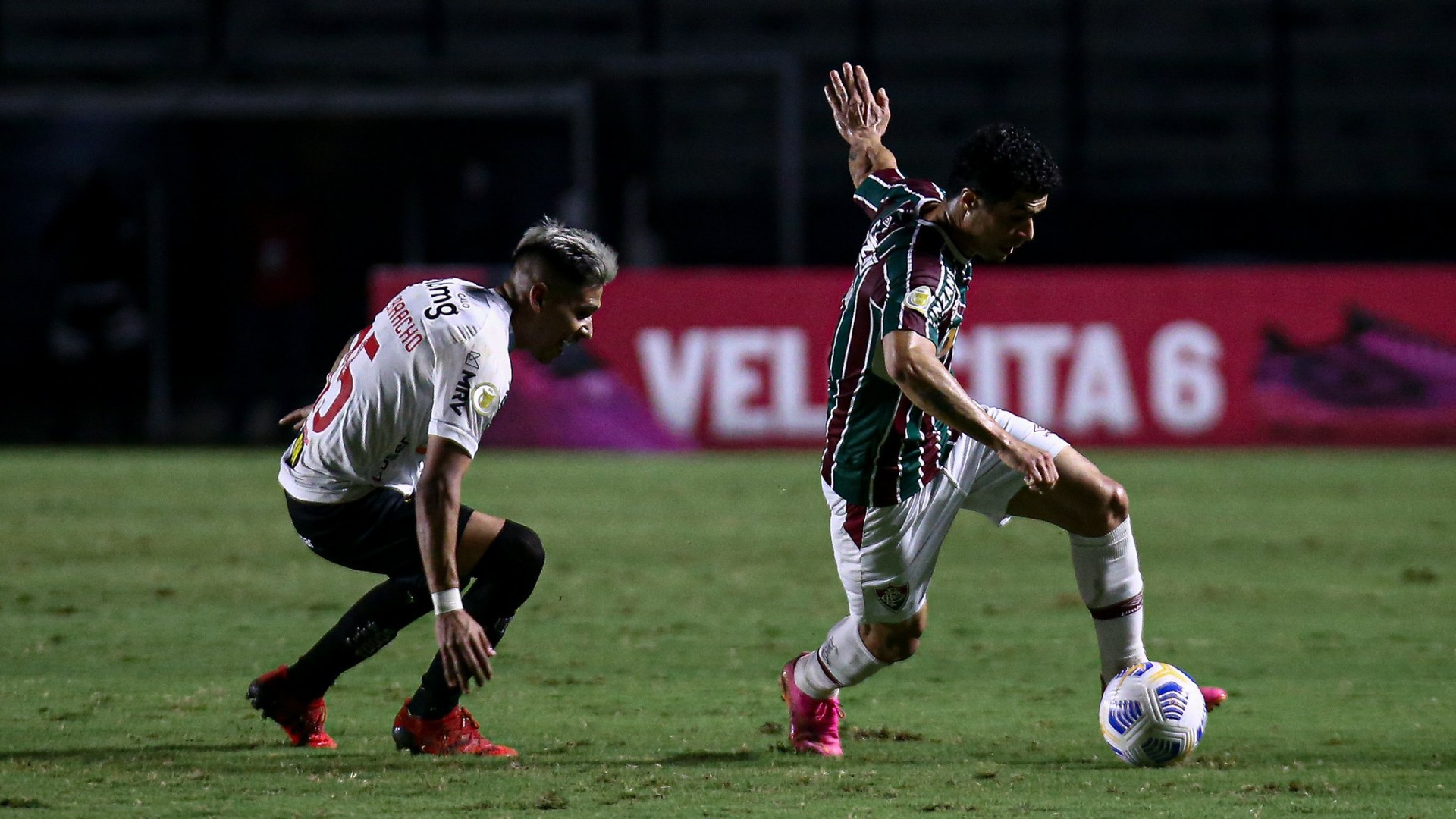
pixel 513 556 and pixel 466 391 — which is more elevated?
pixel 466 391

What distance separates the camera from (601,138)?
22.5 m

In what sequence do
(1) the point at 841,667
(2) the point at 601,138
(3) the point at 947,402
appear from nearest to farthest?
(3) the point at 947,402 < (1) the point at 841,667 < (2) the point at 601,138

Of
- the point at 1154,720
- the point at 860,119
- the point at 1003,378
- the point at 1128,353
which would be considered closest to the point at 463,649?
the point at 1154,720

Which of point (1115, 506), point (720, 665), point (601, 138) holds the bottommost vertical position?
point (720, 665)

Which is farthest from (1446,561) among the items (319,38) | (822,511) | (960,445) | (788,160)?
(319,38)

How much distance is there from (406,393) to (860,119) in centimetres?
214

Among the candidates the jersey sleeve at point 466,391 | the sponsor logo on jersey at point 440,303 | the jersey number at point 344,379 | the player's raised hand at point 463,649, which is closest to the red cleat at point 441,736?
the player's raised hand at point 463,649

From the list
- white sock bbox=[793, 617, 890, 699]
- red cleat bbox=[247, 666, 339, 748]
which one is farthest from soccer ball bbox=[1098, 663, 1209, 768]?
red cleat bbox=[247, 666, 339, 748]

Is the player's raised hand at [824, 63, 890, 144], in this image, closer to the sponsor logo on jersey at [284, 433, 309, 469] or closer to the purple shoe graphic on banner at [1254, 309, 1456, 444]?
the sponsor logo on jersey at [284, 433, 309, 469]

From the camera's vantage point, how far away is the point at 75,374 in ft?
68.5

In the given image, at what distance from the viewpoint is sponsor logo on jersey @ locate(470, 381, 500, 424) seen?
17.4ft

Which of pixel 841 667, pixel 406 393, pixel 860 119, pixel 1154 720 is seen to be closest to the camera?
pixel 406 393

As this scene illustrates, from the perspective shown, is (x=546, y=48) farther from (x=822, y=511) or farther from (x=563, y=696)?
(x=563, y=696)

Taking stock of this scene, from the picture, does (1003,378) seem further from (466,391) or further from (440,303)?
(466,391)
